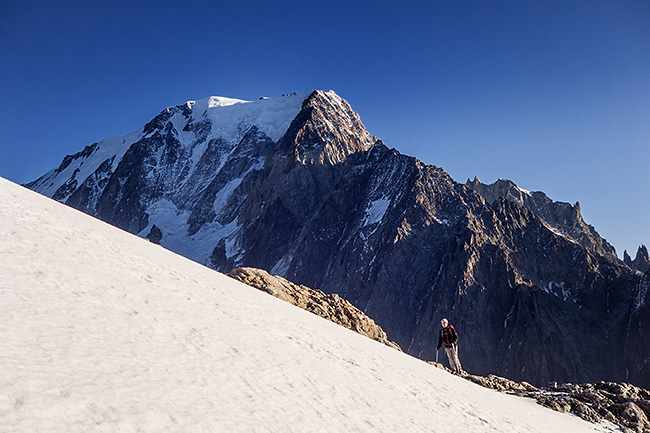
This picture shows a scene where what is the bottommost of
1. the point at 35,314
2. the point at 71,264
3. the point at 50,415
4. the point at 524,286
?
the point at 50,415

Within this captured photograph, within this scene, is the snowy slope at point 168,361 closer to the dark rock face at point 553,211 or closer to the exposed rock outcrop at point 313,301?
the exposed rock outcrop at point 313,301

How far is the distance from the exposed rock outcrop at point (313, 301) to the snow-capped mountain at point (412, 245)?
57.3m

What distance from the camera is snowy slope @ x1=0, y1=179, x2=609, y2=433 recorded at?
458 cm

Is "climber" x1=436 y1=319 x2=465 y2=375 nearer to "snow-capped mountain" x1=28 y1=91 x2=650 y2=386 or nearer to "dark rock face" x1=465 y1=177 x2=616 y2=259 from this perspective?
"snow-capped mountain" x1=28 y1=91 x2=650 y2=386

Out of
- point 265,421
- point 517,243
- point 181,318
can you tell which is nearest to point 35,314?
point 181,318

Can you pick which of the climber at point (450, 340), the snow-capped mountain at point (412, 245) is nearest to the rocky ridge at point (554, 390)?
the climber at point (450, 340)

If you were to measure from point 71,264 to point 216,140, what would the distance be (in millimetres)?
189188

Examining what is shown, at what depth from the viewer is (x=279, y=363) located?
764 centimetres

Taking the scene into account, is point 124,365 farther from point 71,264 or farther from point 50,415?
point 71,264

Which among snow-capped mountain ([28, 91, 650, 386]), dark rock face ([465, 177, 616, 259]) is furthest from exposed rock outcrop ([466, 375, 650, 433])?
dark rock face ([465, 177, 616, 259])

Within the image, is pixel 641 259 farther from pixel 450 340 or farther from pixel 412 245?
pixel 450 340

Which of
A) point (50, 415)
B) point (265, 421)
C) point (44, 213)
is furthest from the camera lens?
point (44, 213)

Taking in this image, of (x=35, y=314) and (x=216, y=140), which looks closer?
(x=35, y=314)

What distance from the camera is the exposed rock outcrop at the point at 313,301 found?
1856cm
